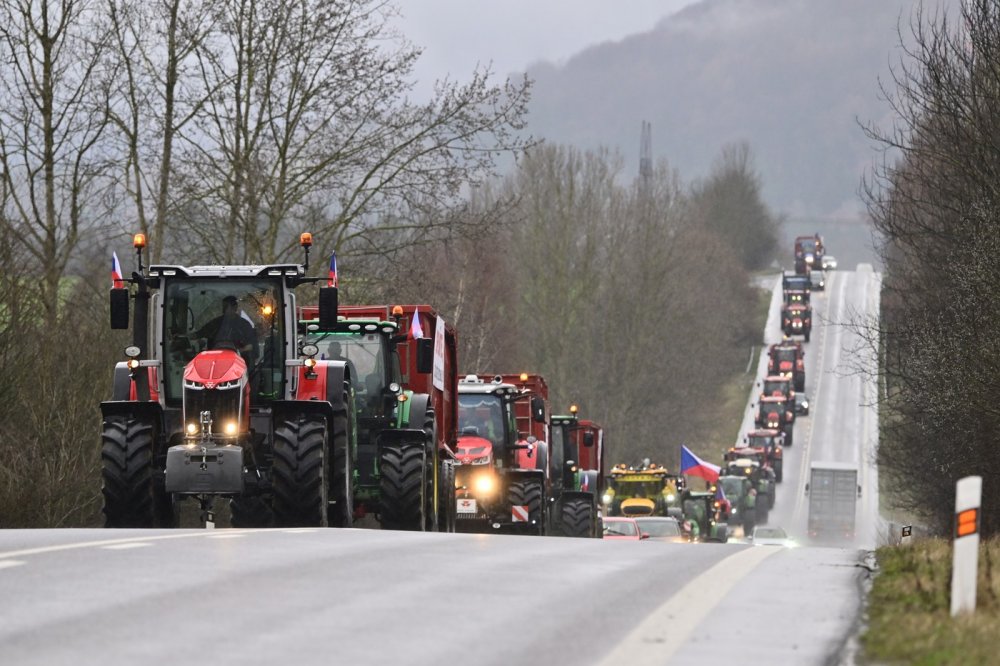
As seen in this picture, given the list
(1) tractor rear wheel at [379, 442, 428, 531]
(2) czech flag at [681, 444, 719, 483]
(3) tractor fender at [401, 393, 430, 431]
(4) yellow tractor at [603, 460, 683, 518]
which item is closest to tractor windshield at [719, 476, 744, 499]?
(2) czech flag at [681, 444, 719, 483]

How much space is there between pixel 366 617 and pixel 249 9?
28.5 meters

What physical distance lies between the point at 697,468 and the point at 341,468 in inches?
1679

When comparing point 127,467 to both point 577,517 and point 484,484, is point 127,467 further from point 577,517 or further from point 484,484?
point 577,517

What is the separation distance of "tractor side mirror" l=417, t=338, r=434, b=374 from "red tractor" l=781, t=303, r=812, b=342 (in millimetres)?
105235

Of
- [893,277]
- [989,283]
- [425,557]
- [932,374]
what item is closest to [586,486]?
[932,374]

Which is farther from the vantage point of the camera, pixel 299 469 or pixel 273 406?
pixel 273 406

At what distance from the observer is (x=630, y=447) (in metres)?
87.7

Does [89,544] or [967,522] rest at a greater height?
[967,522]

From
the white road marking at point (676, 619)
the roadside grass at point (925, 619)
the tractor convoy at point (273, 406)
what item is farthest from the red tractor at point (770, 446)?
the white road marking at point (676, 619)

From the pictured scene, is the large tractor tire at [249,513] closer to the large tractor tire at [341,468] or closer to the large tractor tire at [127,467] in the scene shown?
the large tractor tire at [341,468]

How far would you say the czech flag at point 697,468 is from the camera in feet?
195

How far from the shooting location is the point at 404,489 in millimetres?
19656

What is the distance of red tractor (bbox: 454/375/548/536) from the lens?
27.7 m

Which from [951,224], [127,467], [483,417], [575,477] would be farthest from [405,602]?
[951,224]
